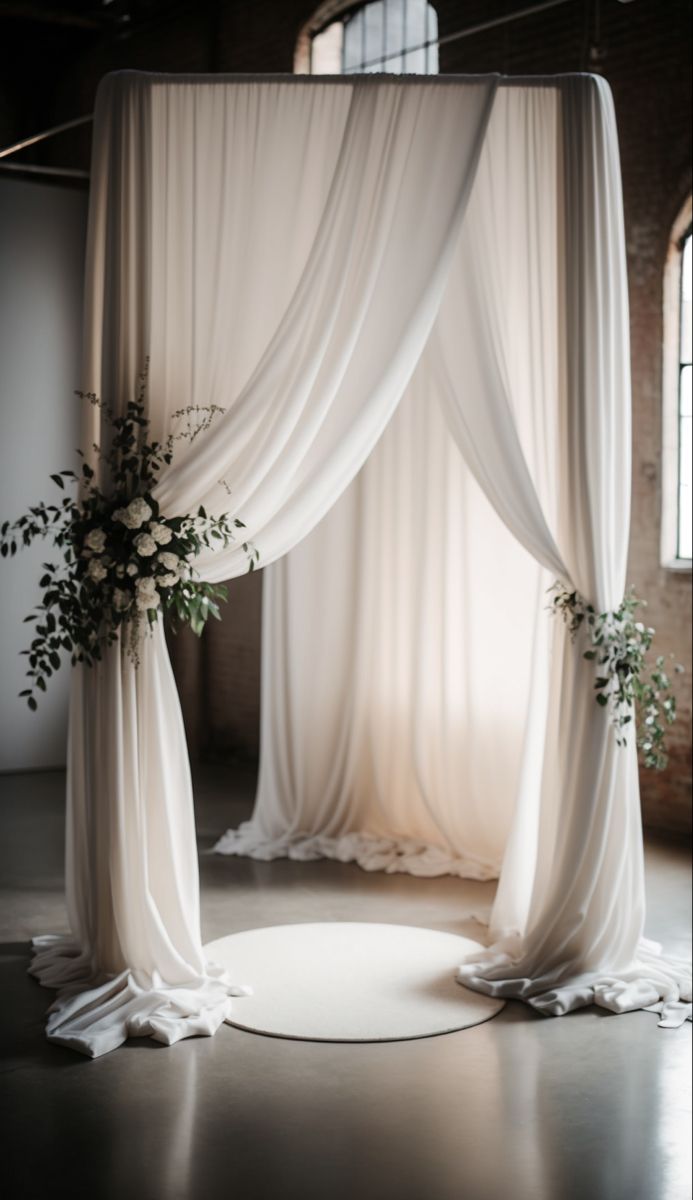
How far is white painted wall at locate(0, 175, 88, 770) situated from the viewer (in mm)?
9062

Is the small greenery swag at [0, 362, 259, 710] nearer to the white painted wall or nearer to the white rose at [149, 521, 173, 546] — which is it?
the white rose at [149, 521, 173, 546]

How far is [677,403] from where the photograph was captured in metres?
7.84

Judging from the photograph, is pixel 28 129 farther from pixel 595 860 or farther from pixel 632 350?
pixel 595 860

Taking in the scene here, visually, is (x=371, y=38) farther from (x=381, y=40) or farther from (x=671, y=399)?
(x=671, y=399)

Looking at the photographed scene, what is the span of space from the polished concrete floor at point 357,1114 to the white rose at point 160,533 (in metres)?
1.56

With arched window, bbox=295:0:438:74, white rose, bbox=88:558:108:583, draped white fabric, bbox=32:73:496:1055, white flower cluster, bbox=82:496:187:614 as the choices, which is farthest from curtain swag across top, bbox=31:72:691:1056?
arched window, bbox=295:0:438:74

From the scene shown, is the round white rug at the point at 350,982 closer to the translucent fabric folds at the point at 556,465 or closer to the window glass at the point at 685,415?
the translucent fabric folds at the point at 556,465

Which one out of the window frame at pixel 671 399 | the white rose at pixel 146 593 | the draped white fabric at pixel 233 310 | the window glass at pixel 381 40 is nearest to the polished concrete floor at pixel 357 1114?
the draped white fabric at pixel 233 310

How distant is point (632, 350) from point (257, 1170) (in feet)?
17.8

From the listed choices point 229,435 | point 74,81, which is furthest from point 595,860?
point 74,81

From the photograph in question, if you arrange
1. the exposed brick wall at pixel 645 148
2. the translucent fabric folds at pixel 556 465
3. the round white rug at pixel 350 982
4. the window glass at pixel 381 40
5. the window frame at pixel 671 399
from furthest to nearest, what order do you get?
the window glass at pixel 381 40 → the window frame at pixel 671 399 → the exposed brick wall at pixel 645 148 → the translucent fabric folds at pixel 556 465 → the round white rug at pixel 350 982

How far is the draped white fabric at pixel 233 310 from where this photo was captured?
4.88 metres

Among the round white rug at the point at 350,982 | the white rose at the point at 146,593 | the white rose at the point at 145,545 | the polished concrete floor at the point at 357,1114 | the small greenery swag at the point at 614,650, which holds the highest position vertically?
the white rose at the point at 145,545

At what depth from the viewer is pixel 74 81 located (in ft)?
39.9
